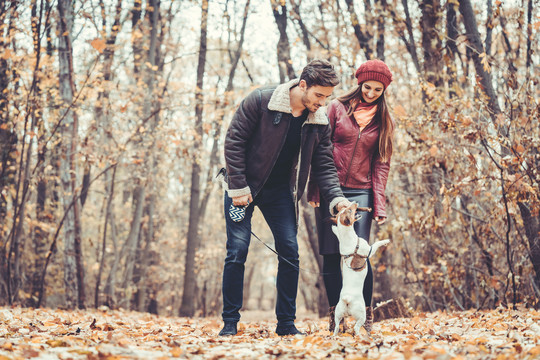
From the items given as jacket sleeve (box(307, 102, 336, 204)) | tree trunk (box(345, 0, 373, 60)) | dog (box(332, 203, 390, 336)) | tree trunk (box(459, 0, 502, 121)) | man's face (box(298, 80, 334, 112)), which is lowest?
dog (box(332, 203, 390, 336))

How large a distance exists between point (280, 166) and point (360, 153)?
637mm

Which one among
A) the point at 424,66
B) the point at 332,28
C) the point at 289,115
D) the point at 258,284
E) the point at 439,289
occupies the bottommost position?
the point at 258,284

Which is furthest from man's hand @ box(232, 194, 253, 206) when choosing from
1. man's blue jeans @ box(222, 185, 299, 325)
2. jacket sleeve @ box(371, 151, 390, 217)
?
jacket sleeve @ box(371, 151, 390, 217)

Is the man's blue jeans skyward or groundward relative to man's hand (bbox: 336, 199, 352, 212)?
groundward

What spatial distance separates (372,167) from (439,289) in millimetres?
4060

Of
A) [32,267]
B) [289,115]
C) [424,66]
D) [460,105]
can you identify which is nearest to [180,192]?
[32,267]

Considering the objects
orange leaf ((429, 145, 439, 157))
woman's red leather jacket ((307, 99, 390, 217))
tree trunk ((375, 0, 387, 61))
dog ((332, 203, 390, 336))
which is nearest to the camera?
dog ((332, 203, 390, 336))

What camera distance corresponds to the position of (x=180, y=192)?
23078 mm

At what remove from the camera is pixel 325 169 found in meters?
3.85

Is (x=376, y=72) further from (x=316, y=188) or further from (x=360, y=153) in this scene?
(x=316, y=188)

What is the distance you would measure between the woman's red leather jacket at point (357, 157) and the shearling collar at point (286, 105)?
283 millimetres

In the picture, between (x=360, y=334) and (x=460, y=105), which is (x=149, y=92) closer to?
(x=460, y=105)

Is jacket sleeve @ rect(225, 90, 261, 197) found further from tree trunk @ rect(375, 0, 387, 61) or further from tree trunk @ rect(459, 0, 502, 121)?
tree trunk @ rect(375, 0, 387, 61)

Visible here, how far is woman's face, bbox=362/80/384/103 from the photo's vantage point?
12.8 feet
